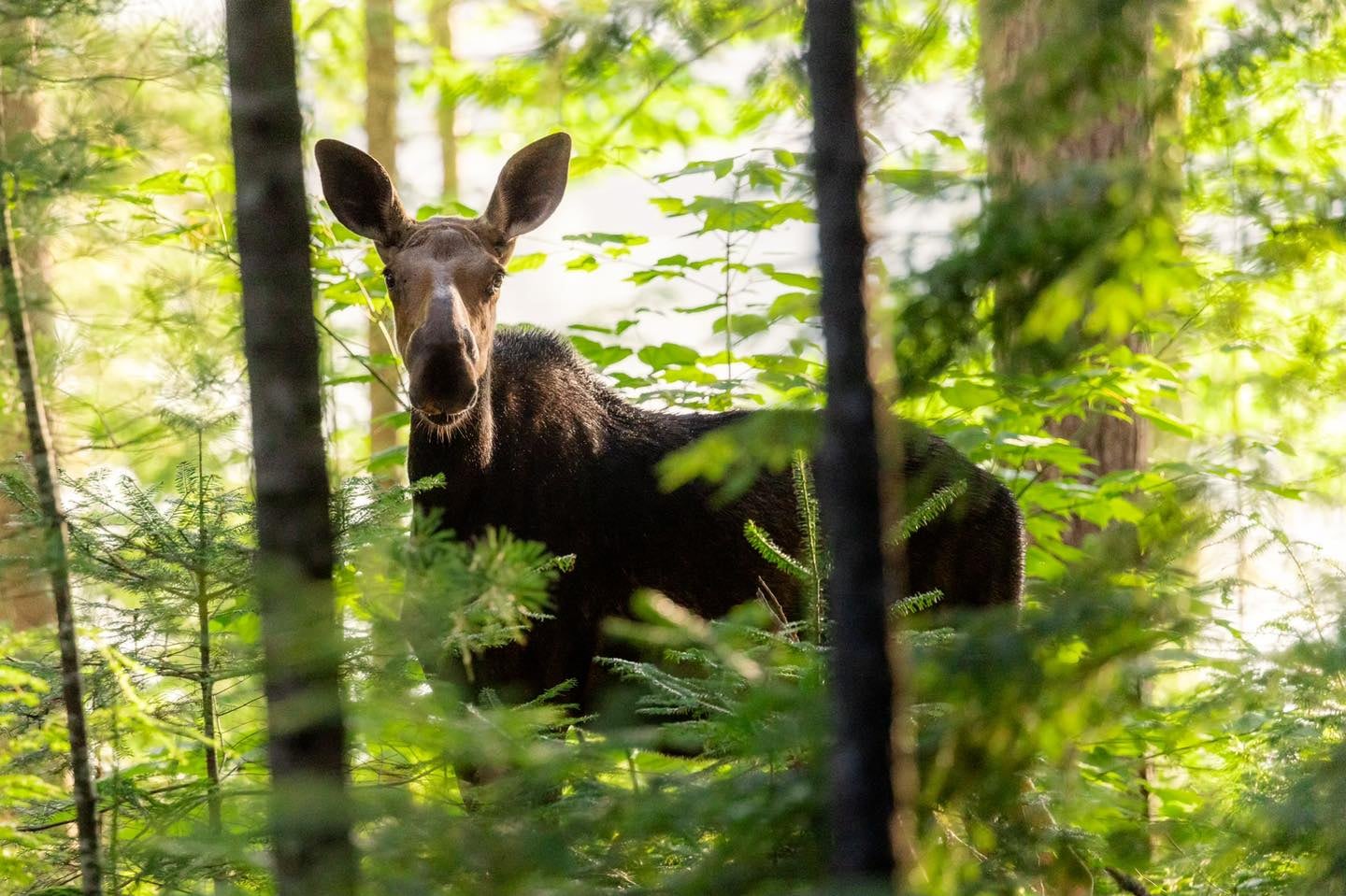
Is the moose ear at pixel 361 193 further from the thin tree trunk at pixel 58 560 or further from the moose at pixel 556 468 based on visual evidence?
the thin tree trunk at pixel 58 560

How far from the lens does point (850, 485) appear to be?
77.0 inches

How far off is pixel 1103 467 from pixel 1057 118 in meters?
6.45

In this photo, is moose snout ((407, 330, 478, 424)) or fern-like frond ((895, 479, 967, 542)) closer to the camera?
fern-like frond ((895, 479, 967, 542))

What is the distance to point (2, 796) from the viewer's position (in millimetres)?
4004

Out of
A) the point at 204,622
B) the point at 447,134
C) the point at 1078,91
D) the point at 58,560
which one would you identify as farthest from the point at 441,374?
the point at 447,134

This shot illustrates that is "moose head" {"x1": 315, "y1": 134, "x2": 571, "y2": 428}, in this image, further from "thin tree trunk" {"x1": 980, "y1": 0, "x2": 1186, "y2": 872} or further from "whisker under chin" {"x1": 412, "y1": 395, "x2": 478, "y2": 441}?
"thin tree trunk" {"x1": 980, "y1": 0, "x2": 1186, "y2": 872}

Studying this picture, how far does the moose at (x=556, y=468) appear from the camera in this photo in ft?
18.5

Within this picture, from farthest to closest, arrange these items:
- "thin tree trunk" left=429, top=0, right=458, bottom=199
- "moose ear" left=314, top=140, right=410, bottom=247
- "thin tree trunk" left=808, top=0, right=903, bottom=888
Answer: "thin tree trunk" left=429, top=0, right=458, bottom=199 < "moose ear" left=314, top=140, right=410, bottom=247 < "thin tree trunk" left=808, top=0, right=903, bottom=888

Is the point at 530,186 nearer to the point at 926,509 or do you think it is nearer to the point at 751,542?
the point at 751,542

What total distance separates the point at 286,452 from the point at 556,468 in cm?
362

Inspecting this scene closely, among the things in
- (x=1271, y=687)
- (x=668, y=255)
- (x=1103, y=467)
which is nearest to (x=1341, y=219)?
(x=1271, y=687)

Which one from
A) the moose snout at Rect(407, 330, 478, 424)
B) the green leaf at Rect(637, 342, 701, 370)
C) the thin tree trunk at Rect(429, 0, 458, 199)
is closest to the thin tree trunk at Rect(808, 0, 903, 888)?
the moose snout at Rect(407, 330, 478, 424)

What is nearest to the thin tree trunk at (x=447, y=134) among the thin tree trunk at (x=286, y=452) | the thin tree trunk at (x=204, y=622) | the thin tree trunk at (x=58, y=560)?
the thin tree trunk at (x=204, y=622)

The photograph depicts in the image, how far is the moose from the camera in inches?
223
